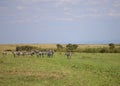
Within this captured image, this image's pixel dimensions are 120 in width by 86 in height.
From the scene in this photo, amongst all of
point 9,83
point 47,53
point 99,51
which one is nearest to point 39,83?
point 9,83

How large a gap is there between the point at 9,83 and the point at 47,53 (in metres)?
34.5

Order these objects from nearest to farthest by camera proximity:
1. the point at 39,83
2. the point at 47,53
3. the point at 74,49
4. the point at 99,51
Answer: the point at 39,83 → the point at 47,53 → the point at 99,51 → the point at 74,49

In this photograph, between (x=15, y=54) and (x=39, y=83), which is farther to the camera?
(x=15, y=54)

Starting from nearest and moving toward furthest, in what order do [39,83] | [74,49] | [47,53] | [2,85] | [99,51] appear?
1. [2,85]
2. [39,83]
3. [47,53]
4. [99,51]
5. [74,49]

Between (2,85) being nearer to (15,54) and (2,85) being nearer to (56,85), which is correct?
(56,85)

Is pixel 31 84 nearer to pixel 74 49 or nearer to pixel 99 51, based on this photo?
pixel 99 51

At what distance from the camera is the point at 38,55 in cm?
5462

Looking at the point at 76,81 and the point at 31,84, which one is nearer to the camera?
the point at 31,84

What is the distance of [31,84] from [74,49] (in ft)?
186

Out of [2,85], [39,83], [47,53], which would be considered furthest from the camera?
[47,53]

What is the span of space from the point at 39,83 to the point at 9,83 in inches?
83.1

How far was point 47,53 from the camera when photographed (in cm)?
5444

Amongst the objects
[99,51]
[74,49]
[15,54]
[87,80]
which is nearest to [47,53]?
[15,54]

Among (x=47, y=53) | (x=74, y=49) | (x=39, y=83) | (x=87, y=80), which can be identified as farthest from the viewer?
(x=74, y=49)
